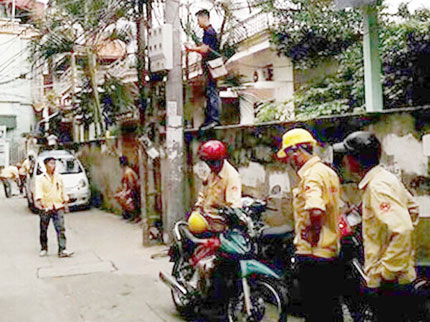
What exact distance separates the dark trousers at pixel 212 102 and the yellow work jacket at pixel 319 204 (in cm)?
466

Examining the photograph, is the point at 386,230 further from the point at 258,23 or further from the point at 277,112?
the point at 258,23

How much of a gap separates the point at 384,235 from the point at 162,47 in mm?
6211

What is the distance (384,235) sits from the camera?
3.23m

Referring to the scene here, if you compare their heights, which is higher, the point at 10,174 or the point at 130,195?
the point at 10,174

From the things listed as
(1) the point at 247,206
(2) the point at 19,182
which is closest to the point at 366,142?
(1) the point at 247,206

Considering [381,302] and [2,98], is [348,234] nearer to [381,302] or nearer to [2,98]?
[381,302]

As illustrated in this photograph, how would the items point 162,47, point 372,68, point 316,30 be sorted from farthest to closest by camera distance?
point 316,30
point 162,47
point 372,68

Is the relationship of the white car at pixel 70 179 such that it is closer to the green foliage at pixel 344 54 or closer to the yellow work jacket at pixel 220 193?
the green foliage at pixel 344 54

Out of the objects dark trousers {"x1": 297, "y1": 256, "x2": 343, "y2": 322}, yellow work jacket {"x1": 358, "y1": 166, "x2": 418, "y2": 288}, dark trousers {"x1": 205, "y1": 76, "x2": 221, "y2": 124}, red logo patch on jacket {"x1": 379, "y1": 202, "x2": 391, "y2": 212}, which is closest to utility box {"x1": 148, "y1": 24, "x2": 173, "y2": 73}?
dark trousers {"x1": 205, "y1": 76, "x2": 221, "y2": 124}

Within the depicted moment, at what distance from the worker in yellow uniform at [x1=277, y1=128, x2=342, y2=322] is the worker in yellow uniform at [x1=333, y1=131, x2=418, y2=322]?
485 mm

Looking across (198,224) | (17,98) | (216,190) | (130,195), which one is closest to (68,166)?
(130,195)

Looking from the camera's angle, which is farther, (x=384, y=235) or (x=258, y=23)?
(x=258, y=23)

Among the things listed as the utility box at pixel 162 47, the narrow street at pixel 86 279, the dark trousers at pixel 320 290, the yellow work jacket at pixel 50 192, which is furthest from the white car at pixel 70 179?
the dark trousers at pixel 320 290

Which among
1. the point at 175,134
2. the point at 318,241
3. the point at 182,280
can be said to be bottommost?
the point at 182,280
